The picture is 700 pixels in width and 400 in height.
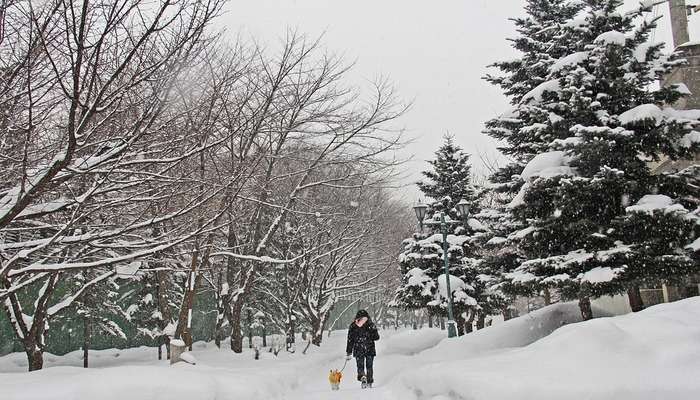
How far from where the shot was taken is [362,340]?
37.6ft

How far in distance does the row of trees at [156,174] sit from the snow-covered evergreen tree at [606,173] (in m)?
3.98

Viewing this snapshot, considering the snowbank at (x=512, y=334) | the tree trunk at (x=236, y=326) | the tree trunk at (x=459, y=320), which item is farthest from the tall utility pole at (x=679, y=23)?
the tree trunk at (x=236, y=326)

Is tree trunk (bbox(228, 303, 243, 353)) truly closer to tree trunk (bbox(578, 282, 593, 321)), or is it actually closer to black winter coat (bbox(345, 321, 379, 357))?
black winter coat (bbox(345, 321, 379, 357))

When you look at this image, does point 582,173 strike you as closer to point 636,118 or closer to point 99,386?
point 636,118

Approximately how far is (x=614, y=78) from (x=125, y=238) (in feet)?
36.1

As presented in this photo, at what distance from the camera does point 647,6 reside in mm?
13406

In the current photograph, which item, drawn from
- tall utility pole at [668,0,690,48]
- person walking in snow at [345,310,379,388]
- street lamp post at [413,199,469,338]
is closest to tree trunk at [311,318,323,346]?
street lamp post at [413,199,469,338]

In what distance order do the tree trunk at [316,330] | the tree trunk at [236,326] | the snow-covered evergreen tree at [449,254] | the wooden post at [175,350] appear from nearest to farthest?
the wooden post at [175,350] < the tree trunk at [236,326] < the snow-covered evergreen tree at [449,254] < the tree trunk at [316,330]

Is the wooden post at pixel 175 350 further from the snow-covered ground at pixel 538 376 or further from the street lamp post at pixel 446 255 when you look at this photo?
the street lamp post at pixel 446 255

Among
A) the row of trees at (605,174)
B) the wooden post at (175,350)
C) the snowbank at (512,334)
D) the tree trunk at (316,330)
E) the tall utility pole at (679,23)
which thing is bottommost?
the tree trunk at (316,330)

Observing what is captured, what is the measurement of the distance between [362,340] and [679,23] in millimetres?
16608

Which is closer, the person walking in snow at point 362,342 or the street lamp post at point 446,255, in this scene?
the person walking in snow at point 362,342

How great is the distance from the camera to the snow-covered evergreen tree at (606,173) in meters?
11.5

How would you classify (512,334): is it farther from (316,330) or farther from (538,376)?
(316,330)
